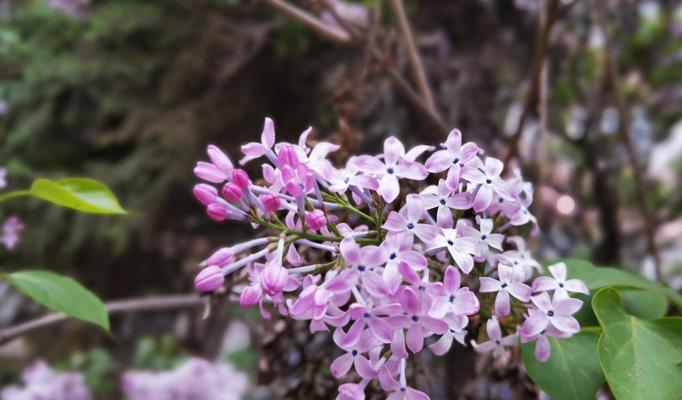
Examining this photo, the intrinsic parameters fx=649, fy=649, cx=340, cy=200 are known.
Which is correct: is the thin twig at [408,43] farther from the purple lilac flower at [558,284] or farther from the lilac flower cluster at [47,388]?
the lilac flower cluster at [47,388]

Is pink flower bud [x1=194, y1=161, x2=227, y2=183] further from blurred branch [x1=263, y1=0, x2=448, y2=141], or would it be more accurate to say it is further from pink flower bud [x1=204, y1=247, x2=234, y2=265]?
blurred branch [x1=263, y1=0, x2=448, y2=141]

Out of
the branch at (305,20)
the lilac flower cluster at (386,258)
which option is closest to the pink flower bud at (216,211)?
the lilac flower cluster at (386,258)

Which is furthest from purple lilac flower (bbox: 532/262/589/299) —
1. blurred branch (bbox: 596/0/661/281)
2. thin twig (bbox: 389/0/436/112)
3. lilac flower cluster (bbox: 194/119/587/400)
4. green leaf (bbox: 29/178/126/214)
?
blurred branch (bbox: 596/0/661/281)

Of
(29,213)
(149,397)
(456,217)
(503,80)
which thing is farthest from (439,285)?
(29,213)

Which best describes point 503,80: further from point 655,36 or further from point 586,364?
point 586,364

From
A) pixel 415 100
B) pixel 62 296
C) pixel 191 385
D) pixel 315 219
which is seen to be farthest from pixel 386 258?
pixel 191 385
